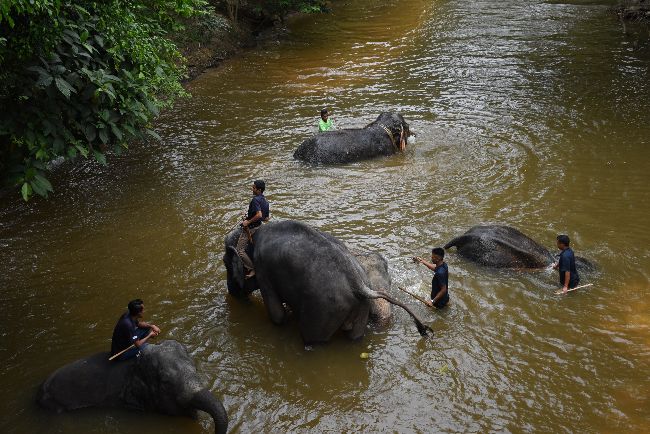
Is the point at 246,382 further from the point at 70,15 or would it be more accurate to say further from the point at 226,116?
the point at 226,116

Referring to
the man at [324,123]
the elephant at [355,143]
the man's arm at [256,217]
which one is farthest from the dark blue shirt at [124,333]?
the man at [324,123]

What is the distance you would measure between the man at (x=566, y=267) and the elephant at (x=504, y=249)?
64cm

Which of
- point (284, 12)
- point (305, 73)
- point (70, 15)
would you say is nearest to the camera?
point (70, 15)

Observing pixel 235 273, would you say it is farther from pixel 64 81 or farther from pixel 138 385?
pixel 64 81

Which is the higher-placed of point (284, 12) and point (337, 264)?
point (284, 12)

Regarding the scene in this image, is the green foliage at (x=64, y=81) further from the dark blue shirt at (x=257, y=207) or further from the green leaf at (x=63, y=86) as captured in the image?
the dark blue shirt at (x=257, y=207)

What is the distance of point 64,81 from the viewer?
26.4ft

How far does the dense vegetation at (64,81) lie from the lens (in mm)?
7770

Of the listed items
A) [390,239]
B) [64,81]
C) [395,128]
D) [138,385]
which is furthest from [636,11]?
[138,385]

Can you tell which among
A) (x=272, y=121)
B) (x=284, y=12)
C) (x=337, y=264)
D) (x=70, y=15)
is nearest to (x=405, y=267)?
(x=337, y=264)

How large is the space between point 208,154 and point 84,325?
21.8ft

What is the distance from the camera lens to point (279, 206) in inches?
476

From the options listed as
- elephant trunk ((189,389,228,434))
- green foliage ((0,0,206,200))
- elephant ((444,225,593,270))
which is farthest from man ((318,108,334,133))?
elephant trunk ((189,389,228,434))

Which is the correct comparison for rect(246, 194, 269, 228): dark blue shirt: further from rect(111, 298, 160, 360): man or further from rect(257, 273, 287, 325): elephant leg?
rect(111, 298, 160, 360): man
